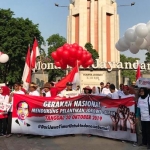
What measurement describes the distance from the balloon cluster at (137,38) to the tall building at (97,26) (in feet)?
141

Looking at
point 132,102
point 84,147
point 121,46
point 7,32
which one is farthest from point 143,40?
point 7,32

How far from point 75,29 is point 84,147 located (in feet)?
169

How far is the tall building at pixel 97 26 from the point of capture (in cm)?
5466

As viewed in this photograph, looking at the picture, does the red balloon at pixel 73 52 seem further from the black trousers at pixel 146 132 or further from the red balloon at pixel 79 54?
the black trousers at pixel 146 132

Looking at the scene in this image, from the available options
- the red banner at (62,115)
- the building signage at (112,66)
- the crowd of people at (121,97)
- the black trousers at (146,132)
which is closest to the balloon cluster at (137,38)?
the crowd of people at (121,97)

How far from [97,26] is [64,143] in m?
50.2

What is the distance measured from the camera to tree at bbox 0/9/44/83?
109 ft

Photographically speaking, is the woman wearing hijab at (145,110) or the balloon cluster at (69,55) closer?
the woman wearing hijab at (145,110)

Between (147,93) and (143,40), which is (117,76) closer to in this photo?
(143,40)

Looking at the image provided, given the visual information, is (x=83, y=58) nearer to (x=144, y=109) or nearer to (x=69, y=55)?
(x=69, y=55)

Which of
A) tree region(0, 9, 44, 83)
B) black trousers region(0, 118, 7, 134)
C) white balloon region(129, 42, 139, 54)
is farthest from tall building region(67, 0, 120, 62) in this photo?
black trousers region(0, 118, 7, 134)

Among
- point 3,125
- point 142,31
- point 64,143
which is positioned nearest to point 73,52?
point 142,31

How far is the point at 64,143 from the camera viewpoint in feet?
24.0

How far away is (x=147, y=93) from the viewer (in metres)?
7.08
